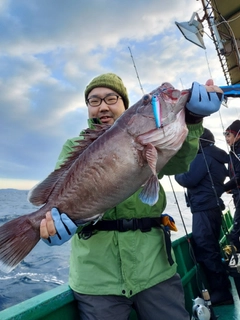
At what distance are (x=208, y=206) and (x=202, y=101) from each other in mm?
2868

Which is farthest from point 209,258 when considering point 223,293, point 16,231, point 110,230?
point 16,231

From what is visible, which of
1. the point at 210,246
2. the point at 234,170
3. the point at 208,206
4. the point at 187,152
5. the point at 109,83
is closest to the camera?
the point at 187,152

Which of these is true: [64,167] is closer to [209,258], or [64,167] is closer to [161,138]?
[161,138]

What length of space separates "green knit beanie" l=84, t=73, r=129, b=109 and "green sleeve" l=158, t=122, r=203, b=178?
96 centimetres

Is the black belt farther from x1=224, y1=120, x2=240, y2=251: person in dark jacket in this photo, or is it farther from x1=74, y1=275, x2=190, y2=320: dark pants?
x1=224, y1=120, x2=240, y2=251: person in dark jacket

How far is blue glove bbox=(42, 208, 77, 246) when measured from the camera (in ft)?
6.02

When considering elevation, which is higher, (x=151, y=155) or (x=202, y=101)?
(x=202, y=101)

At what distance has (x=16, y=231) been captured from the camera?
6.24 feet

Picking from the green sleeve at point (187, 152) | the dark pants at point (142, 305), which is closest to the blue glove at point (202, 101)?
the green sleeve at point (187, 152)

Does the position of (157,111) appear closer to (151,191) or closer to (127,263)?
(151,191)

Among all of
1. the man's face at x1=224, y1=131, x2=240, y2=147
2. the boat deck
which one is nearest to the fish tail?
the boat deck

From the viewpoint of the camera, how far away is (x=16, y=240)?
188cm

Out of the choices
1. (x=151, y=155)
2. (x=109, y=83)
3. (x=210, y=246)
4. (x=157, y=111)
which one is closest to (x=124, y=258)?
(x=151, y=155)

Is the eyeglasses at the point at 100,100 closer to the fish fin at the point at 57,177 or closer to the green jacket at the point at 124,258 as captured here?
the fish fin at the point at 57,177
